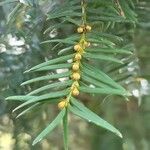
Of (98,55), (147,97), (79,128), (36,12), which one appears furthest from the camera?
(79,128)

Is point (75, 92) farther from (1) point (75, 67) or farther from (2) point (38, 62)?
(2) point (38, 62)

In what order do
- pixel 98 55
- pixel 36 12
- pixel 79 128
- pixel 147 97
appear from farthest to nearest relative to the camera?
pixel 79 128
pixel 147 97
pixel 36 12
pixel 98 55

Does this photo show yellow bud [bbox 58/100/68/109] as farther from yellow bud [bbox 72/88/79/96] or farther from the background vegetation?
the background vegetation

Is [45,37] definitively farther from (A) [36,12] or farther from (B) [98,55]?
(B) [98,55]

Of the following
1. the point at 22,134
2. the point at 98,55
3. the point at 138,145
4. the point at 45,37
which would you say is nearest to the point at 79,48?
the point at 98,55

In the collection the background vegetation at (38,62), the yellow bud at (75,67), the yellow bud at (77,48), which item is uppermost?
the yellow bud at (77,48)

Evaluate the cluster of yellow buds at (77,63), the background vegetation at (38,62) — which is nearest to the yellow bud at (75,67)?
the cluster of yellow buds at (77,63)

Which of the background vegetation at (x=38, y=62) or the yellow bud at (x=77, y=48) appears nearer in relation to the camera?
the yellow bud at (x=77, y=48)

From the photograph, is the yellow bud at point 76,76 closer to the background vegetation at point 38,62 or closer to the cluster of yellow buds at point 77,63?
the cluster of yellow buds at point 77,63
